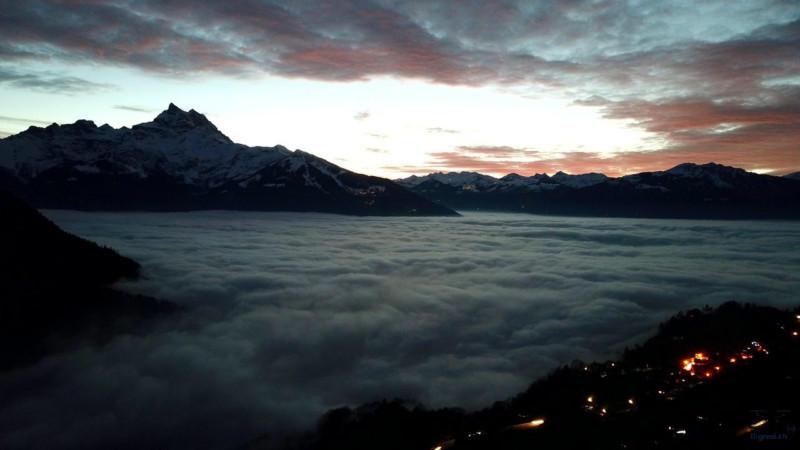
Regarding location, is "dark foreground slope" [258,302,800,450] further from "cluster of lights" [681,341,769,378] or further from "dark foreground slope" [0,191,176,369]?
"dark foreground slope" [0,191,176,369]

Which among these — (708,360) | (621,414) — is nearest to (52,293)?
(621,414)

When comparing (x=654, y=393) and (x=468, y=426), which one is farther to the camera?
(x=654, y=393)

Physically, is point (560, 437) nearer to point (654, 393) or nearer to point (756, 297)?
point (654, 393)

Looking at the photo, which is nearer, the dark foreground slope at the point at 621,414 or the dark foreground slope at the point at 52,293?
the dark foreground slope at the point at 621,414

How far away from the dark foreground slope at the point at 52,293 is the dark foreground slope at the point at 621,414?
78.0m

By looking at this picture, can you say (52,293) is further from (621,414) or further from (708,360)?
(708,360)

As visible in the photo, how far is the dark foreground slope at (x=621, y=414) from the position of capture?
81938mm

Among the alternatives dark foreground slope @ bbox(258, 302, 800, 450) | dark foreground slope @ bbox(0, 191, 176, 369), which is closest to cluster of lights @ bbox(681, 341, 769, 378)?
dark foreground slope @ bbox(258, 302, 800, 450)

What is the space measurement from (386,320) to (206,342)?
146ft

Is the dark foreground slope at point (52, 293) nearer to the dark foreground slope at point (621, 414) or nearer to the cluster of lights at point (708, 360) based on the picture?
the dark foreground slope at point (621, 414)

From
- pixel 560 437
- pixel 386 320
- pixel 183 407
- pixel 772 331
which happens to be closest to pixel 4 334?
pixel 183 407

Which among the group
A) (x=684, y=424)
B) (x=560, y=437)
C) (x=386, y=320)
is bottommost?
(x=560, y=437)

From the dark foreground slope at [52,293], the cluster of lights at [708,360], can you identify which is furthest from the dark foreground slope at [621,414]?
the dark foreground slope at [52,293]

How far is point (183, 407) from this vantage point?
3201 inches
